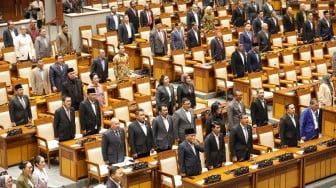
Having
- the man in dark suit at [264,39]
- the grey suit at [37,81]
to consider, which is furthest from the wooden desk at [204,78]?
the grey suit at [37,81]

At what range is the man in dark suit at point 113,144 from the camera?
14586 millimetres

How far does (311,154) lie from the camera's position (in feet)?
50.6

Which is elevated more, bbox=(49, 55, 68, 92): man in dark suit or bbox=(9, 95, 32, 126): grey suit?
bbox=(49, 55, 68, 92): man in dark suit

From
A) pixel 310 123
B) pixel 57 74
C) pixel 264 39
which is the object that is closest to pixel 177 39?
pixel 264 39

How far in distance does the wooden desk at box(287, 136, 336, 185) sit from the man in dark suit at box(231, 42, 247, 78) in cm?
401

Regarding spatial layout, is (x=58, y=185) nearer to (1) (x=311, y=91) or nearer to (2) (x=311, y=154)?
(2) (x=311, y=154)

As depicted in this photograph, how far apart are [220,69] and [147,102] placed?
124 inches

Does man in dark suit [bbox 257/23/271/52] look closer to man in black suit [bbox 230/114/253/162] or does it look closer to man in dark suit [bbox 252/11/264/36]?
man in dark suit [bbox 252/11/264/36]

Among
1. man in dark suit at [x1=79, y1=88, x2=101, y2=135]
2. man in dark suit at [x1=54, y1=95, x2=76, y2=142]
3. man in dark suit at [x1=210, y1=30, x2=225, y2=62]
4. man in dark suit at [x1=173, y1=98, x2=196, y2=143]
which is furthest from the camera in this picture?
man in dark suit at [x1=210, y1=30, x2=225, y2=62]

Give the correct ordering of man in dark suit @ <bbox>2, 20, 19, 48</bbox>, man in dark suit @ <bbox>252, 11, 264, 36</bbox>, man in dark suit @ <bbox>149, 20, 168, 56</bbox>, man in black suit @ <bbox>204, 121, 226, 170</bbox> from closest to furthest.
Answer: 1. man in black suit @ <bbox>204, 121, 226, 170</bbox>
2. man in dark suit @ <bbox>149, 20, 168, 56</bbox>
3. man in dark suit @ <bbox>2, 20, 19, 48</bbox>
4. man in dark suit @ <bbox>252, 11, 264, 36</bbox>

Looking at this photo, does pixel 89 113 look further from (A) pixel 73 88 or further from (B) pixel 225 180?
(B) pixel 225 180

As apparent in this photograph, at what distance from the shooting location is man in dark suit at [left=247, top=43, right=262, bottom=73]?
65.8 feet

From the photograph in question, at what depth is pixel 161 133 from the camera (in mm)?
15367

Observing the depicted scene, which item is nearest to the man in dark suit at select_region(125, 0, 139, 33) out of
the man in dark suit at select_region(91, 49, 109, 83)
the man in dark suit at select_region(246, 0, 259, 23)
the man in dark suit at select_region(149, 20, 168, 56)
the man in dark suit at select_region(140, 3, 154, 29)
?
the man in dark suit at select_region(140, 3, 154, 29)
